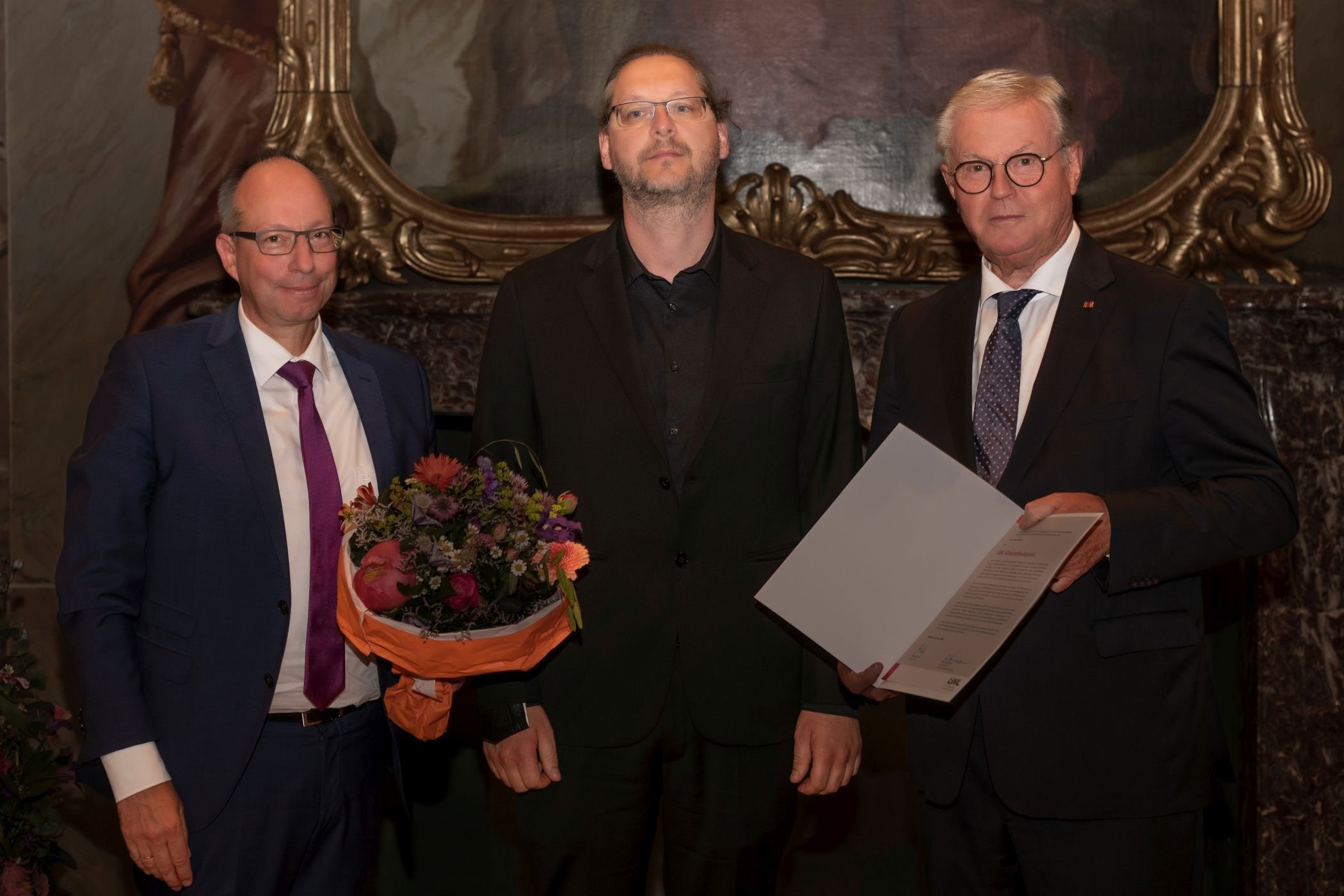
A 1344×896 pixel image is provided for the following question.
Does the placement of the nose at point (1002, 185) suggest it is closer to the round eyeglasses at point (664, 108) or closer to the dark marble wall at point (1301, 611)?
the round eyeglasses at point (664, 108)

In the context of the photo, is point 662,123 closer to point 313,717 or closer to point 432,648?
point 432,648

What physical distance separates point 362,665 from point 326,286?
0.84 m

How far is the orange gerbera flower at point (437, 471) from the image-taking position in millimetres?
2195

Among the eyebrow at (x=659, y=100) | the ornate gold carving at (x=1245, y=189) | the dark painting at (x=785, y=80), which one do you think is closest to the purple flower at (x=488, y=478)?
the eyebrow at (x=659, y=100)

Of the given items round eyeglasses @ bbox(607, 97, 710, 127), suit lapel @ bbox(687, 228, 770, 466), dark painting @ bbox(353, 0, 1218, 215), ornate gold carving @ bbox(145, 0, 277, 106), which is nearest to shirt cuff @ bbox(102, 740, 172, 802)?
suit lapel @ bbox(687, 228, 770, 466)

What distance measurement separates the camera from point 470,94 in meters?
4.01

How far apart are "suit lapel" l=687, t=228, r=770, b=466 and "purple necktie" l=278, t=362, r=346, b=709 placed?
772 mm

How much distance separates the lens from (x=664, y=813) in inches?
99.3

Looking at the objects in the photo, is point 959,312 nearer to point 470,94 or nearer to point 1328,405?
point 1328,405

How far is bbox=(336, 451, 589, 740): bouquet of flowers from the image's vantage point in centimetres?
212

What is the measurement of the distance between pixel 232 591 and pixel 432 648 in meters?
0.52

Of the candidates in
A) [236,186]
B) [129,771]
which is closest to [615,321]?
[236,186]

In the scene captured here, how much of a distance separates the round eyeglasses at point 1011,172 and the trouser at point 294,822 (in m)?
1.72

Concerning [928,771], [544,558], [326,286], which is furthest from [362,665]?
[928,771]
